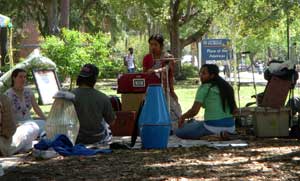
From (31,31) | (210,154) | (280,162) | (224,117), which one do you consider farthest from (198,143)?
(31,31)

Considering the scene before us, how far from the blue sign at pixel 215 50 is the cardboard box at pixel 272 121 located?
9.96m

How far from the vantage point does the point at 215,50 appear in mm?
19203

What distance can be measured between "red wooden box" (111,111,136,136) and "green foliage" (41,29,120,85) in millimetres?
7235

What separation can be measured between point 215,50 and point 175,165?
12884mm

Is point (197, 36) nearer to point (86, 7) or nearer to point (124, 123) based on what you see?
point (86, 7)

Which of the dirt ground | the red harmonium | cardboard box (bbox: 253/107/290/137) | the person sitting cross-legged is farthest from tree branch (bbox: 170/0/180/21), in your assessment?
the dirt ground

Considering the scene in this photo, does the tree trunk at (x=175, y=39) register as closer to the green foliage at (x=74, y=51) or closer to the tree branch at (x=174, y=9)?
the tree branch at (x=174, y=9)

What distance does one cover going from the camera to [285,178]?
5.79 metres

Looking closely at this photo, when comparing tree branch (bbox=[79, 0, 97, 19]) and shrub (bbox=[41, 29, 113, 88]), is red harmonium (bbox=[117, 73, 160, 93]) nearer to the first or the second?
shrub (bbox=[41, 29, 113, 88])

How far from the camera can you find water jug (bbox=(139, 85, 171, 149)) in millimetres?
7875

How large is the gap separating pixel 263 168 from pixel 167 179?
1.13 metres

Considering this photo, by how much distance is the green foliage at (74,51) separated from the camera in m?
16.8

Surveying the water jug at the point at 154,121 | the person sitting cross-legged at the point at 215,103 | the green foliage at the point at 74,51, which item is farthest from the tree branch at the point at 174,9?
the water jug at the point at 154,121

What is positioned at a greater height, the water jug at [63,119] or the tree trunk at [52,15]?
the tree trunk at [52,15]
